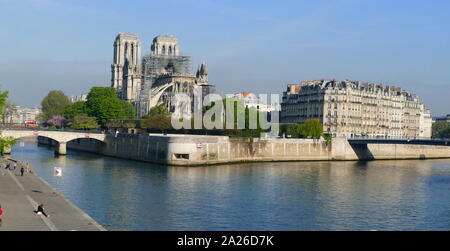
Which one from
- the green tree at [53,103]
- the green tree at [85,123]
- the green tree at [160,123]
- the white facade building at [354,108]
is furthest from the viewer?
the green tree at [53,103]

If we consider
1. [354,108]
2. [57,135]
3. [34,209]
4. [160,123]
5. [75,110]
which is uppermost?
[354,108]

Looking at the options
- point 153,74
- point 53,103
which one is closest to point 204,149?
point 153,74

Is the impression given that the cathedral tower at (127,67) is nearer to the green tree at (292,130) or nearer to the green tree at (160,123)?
the green tree at (160,123)

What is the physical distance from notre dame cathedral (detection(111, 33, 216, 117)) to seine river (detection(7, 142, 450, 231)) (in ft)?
245

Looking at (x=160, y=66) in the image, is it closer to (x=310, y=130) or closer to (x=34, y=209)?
(x=310, y=130)

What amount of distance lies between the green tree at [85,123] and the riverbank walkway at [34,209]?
212ft

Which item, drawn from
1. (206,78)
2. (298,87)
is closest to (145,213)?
(298,87)

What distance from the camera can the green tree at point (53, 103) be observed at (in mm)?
152725

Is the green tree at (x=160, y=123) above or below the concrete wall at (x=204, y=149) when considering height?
above

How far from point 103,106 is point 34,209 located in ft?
267

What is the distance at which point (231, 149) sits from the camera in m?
69.6

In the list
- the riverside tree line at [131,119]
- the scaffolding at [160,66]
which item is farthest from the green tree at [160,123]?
the scaffolding at [160,66]
